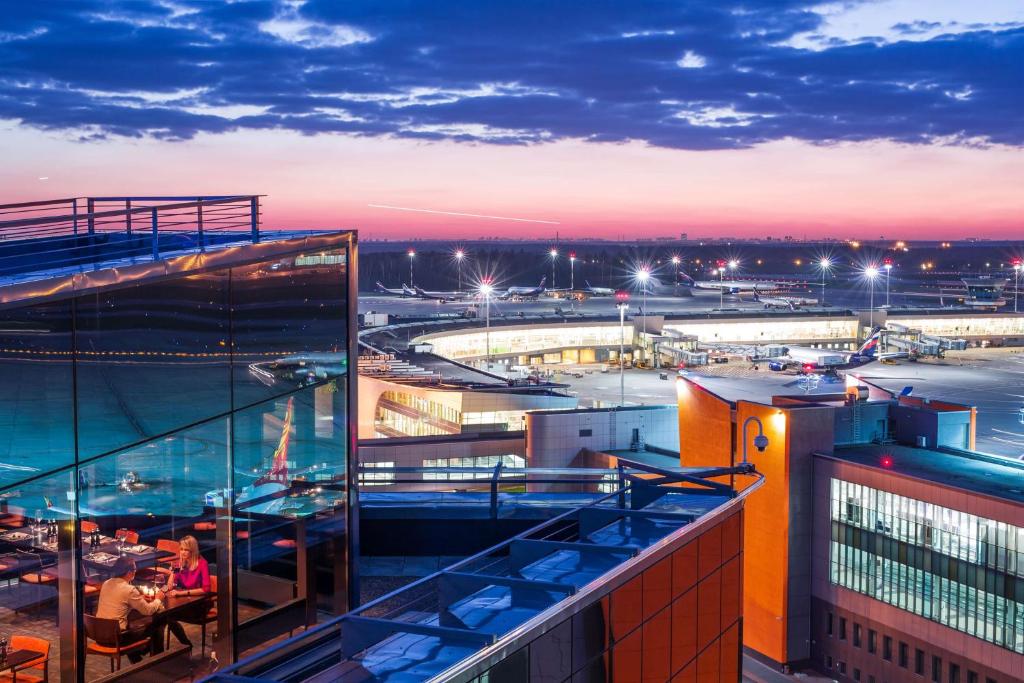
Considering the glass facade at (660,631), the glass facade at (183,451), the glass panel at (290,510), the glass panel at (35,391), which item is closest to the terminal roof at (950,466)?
the glass facade at (660,631)

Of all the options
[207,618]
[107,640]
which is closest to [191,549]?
[207,618]

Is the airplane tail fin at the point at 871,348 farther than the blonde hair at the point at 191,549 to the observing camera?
Yes

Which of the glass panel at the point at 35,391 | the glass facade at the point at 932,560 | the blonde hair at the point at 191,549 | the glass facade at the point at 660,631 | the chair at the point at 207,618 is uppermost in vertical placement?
the glass panel at the point at 35,391

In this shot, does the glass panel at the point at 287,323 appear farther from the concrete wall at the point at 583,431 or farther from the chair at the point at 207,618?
the concrete wall at the point at 583,431

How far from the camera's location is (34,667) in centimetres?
813

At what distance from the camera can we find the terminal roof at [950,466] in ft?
96.5

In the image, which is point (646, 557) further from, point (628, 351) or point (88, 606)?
point (628, 351)

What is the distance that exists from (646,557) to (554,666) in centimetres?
181

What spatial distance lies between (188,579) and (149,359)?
6.50ft

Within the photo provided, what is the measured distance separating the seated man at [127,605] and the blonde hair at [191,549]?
1.31 feet

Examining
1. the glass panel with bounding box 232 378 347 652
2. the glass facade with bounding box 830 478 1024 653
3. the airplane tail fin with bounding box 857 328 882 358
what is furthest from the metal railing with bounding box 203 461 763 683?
the airplane tail fin with bounding box 857 328 882 358

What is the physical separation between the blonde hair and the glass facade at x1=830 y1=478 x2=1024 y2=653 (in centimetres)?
2437

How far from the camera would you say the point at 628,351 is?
9338 cm

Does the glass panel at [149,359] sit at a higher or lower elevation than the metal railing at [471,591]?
higher
